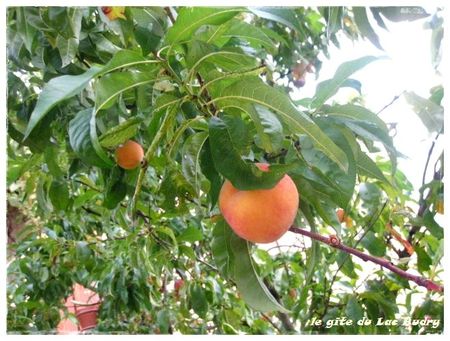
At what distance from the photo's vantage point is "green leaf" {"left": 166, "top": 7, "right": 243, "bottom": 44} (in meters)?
0.48

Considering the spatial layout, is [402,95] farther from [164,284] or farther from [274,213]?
[164,284]

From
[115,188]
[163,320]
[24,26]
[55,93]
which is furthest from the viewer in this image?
[163,320]

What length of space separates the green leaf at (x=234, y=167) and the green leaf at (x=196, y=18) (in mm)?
97

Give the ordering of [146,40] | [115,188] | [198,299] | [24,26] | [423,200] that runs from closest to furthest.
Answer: [146,40] → [24,26] → [115,188] → [423,200] → [198,299]

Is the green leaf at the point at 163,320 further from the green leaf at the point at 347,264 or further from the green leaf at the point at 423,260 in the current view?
the green leaf at the point at 423,260

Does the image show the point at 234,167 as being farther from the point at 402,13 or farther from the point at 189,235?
the point at 189,235

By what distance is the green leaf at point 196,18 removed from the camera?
479 millimetres

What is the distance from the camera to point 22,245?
144cm

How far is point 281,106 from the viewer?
1.47 feet

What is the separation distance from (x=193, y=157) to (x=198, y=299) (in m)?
0.84

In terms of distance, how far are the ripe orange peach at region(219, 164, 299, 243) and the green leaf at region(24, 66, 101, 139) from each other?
0.18 m

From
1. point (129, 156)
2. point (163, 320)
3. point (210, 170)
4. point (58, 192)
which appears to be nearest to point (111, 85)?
point (210, 170)
